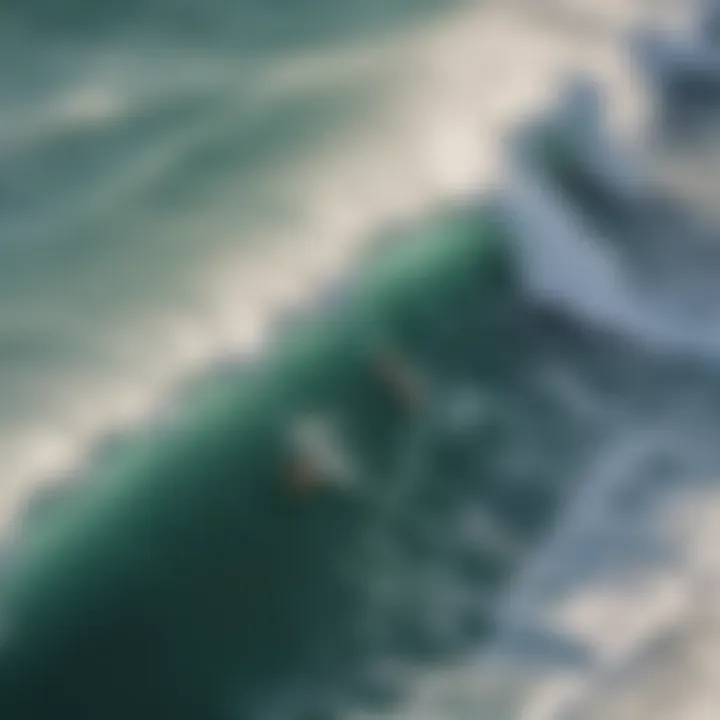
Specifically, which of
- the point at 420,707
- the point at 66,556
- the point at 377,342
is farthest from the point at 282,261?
the point at 420,707

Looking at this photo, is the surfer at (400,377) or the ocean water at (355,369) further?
the surfer at (400,377)

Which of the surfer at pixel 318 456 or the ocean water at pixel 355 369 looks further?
the surfer at pixel 318 456

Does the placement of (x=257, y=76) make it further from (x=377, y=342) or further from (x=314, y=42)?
(x=377, y=342)

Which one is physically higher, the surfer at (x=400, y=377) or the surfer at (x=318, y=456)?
the surfer at (x=400, y=377)

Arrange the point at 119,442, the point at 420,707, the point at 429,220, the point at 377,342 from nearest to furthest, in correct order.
Answer: the point at 420,707 → the point at 119,442 → the point at 377,342 → the point at 429,220

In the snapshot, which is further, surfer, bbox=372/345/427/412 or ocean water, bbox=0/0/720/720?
surfer, bbox=372/345/427/412

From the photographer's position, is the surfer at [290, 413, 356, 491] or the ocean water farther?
the surfer at [290, 413, 356, 491]

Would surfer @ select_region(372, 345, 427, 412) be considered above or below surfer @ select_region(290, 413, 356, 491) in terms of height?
above

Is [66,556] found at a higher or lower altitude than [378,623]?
higher
